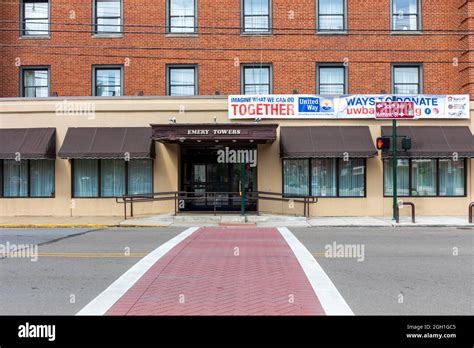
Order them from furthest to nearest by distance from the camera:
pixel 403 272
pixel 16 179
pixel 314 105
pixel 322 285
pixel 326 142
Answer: pixel 16 179 → pixel 314 105 → pixel 326 142 → pixel 403 272 → pixel 322 285

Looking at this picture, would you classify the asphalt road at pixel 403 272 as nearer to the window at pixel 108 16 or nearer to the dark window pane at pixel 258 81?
the dark window pane at pixel 258 81

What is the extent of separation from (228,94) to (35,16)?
950 centimetres

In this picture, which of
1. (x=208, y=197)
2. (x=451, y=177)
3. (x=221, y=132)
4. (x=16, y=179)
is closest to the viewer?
Answer: (x=221, y=132)

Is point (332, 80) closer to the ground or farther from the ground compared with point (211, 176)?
farther from the ground

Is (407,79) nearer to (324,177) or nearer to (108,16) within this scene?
(324,177)

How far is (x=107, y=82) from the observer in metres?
20.4

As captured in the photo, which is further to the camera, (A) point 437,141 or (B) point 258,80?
(B) point 258,80

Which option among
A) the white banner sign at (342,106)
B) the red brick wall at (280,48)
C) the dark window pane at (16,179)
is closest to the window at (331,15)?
the red brick wall at (280,48)

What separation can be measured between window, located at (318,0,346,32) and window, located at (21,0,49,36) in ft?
40.4

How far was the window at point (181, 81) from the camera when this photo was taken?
20.2m

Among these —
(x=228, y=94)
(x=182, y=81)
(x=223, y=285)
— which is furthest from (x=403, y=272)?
(x=182, y=81)

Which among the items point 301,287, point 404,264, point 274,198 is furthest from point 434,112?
point 301,287

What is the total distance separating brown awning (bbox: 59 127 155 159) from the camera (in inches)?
727

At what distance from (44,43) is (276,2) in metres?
10.5
